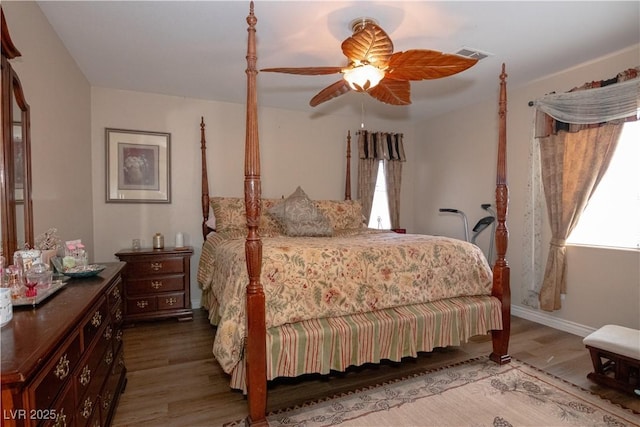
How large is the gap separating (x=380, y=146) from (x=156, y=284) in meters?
3.43

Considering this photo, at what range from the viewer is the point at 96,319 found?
1.47 metres

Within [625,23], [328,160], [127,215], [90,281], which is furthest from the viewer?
[328,160]

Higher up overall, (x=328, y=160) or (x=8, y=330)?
(x=328, y=160)

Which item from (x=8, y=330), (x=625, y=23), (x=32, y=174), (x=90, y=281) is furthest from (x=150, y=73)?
(x=625, y=23)

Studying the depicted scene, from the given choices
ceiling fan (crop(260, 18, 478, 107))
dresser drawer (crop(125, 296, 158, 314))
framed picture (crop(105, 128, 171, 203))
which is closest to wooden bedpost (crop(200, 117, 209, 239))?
framed picture (crop(105, 128, 171, 203))

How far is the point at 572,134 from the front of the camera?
3.07 metres

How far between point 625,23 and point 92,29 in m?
3.86

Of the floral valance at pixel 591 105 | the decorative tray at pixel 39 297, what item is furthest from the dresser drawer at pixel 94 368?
the floral valance at pixel 591 105

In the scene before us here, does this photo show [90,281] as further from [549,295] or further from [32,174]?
[549,295]

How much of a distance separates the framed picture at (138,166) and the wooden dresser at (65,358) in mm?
2098

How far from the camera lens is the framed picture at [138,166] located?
3605 mm

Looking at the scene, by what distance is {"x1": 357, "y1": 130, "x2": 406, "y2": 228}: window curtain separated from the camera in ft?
15.6

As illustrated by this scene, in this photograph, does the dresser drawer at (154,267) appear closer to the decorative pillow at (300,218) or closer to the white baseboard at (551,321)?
the decorative pillow at (300,218)

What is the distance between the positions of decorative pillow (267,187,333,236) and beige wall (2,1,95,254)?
1.73m
